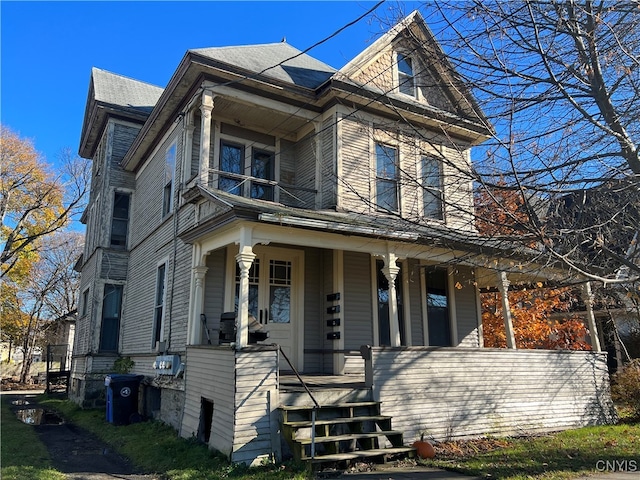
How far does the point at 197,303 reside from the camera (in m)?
9.16

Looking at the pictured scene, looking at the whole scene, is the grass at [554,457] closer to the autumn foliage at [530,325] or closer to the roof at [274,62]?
the autumn foliage at [530,325]

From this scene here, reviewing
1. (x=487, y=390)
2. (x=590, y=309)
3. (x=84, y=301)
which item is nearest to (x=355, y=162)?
(x=487, y=390)

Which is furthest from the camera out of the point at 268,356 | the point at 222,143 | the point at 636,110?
the point at 222,143

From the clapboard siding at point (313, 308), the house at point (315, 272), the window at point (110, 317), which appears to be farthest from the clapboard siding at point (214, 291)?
Answer: the window at point (110, 317)

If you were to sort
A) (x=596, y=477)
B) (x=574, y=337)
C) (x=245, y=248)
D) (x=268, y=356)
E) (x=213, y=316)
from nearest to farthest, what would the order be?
(x=596, y=477) < (x=268, y=356) < (x=245, y=248) < (x=213, y=316) < (x=574, y=337)

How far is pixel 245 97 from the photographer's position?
10.4 metres

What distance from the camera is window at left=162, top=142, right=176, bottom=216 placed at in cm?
1195

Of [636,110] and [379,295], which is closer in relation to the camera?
[636,110]

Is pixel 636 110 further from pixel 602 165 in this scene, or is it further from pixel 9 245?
pixel 9 245

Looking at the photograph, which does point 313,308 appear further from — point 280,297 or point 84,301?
point 84,301

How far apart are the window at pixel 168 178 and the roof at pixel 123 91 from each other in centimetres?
524

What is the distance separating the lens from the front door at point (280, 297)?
401 inches

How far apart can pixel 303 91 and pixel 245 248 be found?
4.86m

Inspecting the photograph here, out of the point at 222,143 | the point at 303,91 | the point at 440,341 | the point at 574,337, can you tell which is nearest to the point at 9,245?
the point at 222,143
